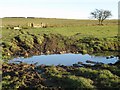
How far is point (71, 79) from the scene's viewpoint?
81.1 ft

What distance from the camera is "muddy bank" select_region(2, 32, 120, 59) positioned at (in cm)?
4281

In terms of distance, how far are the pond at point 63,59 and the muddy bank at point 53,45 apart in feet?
8.01

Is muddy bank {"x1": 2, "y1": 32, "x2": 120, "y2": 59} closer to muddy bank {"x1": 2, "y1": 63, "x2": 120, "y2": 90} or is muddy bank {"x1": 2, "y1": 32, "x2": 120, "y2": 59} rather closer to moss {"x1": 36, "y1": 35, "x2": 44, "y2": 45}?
moss {"x1": 36, "y1": 35, "x2": 44, "y2": 45}

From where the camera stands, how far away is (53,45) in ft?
153

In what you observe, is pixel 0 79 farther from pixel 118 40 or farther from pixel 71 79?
pixel 118 40

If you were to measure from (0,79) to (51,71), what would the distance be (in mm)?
5560

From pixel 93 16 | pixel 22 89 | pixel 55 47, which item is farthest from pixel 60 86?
pixel 93 16

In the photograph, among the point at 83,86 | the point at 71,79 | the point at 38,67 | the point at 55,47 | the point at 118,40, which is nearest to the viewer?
the point at 83,86

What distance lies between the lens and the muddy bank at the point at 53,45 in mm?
42812

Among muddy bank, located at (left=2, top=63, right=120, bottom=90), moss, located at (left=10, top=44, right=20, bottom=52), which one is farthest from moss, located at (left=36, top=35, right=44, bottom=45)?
muddy bank, located at (left=2, top=63, right=120, bottom=90)

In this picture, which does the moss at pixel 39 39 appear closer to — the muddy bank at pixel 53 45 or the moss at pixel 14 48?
the muddy bank at pixel 53 45

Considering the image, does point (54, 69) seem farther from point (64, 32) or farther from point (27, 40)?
point (64, 32)

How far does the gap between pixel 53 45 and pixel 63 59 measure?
8.73m

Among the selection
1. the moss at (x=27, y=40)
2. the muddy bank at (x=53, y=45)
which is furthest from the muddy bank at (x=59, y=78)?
the moss at (x=27, y=40)
